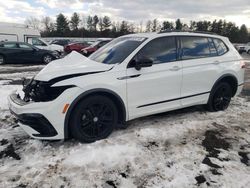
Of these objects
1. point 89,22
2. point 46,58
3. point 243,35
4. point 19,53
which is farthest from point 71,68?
point 89,22

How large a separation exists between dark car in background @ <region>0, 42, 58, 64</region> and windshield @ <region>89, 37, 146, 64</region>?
39.1 feet

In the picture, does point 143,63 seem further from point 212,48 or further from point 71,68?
point 212,48

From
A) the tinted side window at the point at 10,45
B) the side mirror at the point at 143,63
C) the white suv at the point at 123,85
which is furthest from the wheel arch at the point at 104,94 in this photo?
the tinted side window at the point at 10,45

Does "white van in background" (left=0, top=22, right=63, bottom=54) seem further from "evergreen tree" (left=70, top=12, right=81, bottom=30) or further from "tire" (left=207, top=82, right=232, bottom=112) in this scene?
"evergreen tree" (left=70, top=12, right=81, bottom=30)

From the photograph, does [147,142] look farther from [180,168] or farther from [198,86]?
[198,86]

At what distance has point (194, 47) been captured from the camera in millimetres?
5262

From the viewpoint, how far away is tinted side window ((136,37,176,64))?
459 cm

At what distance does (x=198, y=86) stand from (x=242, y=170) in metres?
2.17

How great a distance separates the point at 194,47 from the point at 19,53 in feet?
42.5

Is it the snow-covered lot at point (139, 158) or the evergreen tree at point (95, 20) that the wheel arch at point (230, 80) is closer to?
the snow-covered lot at point (139, 158)

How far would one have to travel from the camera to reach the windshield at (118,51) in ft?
14.8

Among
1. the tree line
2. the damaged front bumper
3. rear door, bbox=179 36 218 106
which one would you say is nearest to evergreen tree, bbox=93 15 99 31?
the tree line

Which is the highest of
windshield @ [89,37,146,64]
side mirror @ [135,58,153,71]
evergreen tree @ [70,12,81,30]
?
evergreen tree @ [70,12,81,30]

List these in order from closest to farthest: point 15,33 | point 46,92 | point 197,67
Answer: point 46,92, point 197,67, point 15,33
